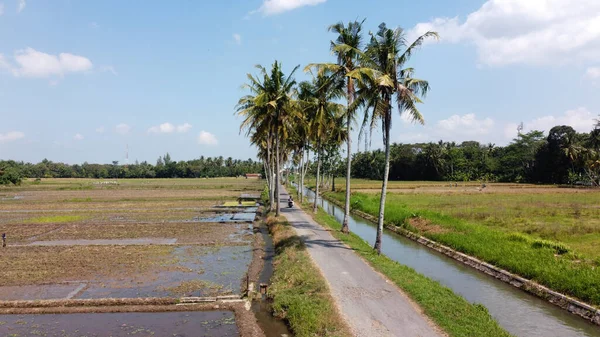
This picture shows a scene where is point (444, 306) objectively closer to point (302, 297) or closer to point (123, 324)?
point (302, 297)

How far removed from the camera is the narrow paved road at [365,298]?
11.0 metres

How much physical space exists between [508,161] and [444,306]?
102m

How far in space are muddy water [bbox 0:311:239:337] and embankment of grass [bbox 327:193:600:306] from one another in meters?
12.6

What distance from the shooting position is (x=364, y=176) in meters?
140

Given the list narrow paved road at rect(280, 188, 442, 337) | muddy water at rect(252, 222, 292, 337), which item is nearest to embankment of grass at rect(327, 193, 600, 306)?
narrow paved road at rect(280, 188, 442, 337)

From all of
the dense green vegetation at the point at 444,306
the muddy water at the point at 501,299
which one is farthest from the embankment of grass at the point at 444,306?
the muddy water at the point at 501,299

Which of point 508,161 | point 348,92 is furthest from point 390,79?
point 508,161

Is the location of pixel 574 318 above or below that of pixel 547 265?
below

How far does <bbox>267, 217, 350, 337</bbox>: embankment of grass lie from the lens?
37.1ft

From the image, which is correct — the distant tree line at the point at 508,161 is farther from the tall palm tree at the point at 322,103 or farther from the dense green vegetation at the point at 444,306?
the dense green vegetation at the point at 444,306

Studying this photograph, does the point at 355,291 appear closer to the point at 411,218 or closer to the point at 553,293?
the point at 553,293

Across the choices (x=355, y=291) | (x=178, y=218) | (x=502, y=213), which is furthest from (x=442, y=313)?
(x=178, y=218)

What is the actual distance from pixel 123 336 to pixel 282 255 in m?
9.94

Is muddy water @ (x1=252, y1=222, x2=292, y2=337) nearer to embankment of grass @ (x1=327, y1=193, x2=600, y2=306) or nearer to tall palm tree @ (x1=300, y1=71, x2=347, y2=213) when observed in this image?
embankment of grass @ (x1=327, y1=193, x2=600, y2=306)
